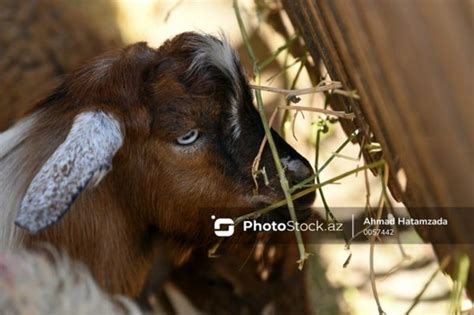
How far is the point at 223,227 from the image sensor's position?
354 centimetres

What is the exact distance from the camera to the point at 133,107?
332 cm

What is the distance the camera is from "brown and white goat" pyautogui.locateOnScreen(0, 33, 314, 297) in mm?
3320

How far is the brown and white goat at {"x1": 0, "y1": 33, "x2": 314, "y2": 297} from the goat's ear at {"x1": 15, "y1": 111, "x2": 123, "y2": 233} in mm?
19

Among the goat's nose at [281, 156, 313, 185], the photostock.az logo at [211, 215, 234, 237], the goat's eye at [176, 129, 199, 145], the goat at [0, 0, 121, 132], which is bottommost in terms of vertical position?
the photostock.az logo at [211, 215, 234, 237]

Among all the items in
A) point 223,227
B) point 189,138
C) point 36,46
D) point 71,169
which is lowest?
point 223,227

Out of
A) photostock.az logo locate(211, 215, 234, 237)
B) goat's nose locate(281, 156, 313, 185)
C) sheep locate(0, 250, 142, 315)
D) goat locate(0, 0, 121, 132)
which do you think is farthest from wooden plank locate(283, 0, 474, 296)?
goat locate(0, 0, 121, 132)

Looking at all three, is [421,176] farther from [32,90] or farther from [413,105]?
[32,90]

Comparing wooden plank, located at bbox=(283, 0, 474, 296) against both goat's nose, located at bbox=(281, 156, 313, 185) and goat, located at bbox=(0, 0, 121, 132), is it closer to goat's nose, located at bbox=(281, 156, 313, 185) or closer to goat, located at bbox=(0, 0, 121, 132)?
goat's nose, located at bbox=(281, 156, 313, 185)

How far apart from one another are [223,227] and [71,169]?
82cm

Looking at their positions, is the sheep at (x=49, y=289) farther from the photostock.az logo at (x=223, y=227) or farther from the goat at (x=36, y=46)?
the goat at (x=36, y=46)

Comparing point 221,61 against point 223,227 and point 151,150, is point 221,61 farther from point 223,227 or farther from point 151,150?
point 223,227

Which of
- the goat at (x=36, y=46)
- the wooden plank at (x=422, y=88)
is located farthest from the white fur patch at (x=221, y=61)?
the goat at (x=36, y=46)

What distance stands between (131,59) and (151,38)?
2246mm

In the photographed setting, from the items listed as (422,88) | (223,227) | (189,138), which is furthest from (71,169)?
(422,88)
